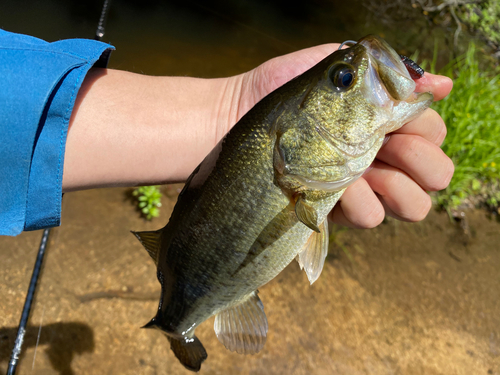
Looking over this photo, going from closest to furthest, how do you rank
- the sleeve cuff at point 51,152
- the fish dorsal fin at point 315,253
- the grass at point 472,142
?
the sleeve cuff at point 51,152
the fish dorsal fin at point 315,253
the grass at point 472,142

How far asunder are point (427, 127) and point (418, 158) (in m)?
0.18

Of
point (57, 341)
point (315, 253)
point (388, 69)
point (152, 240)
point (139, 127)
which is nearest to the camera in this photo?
point (388, 69)

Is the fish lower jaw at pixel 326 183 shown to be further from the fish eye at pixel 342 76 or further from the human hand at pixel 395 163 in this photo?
the human hand at pixel 395 163

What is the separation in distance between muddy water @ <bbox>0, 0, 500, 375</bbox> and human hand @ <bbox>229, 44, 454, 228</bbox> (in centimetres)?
161

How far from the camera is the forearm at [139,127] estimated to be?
6.01ft

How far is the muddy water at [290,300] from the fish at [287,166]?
1818 millimetres

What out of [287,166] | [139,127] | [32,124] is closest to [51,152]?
[32,124]

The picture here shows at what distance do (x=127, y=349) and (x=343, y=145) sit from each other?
2.60m

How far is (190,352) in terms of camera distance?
5.85 feet

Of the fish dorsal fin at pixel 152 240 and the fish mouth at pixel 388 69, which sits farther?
the fish dorsal fin at pixel 152 240

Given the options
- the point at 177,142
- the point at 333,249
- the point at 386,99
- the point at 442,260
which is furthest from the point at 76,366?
the point at 442,260

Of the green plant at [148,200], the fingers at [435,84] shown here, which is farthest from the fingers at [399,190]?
the green plant at [148,200]

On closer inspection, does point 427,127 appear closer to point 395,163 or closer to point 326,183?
point 395,163

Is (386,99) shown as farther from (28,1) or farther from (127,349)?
(28,1)
